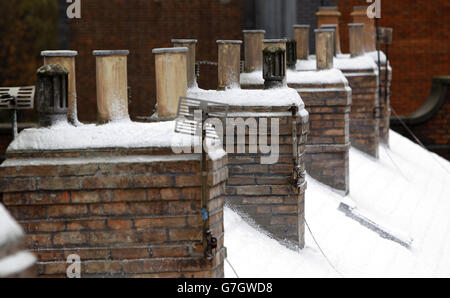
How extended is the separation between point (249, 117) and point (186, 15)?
12.0m

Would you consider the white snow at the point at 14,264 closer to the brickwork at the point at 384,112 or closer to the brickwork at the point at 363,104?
the brickwork at the point at 363,104

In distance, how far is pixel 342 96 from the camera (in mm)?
8492

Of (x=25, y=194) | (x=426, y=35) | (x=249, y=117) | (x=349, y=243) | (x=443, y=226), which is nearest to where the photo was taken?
(x=25, y=194)

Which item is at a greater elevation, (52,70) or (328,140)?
(52,70)

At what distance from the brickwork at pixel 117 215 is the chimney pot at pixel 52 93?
0.24 m

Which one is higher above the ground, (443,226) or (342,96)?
(342,96)

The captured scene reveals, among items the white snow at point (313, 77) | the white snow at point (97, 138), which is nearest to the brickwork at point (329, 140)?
the white snow at point (313, 77)

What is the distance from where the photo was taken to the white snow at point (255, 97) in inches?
246

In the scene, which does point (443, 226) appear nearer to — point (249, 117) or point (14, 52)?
point (249, 117)

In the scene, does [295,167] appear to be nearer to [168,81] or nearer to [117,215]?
[168,81]

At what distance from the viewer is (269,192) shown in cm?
644

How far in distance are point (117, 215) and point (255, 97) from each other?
77.7 inches

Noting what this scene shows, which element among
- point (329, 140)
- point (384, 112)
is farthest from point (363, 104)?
point (329, 140)
